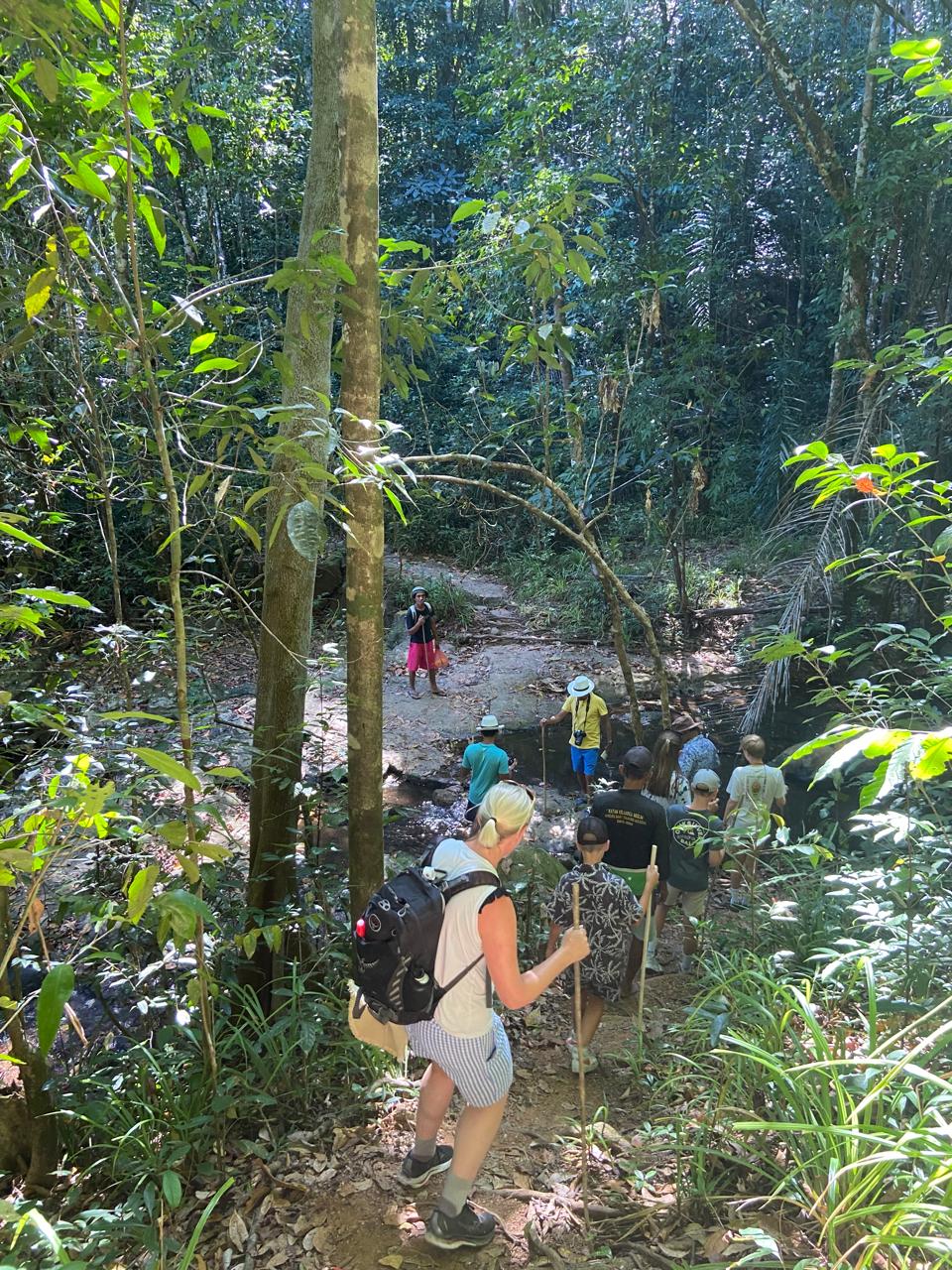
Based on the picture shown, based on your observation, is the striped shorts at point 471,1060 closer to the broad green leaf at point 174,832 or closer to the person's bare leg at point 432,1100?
the person's bare leg at point 432,1100

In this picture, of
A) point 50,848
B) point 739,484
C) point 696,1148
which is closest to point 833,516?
point 696,1148

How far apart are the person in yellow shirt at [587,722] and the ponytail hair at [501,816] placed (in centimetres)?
430

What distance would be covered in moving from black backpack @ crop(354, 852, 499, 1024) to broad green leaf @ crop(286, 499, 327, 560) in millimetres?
1055

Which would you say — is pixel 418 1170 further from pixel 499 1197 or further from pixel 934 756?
pixel 934 756

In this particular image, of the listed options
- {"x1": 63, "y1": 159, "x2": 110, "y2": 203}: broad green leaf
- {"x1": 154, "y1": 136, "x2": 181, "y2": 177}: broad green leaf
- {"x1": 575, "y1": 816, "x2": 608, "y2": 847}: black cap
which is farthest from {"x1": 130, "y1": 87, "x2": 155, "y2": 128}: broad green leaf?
{"x1": 575, "y1": 816, "x2": 608, "y2": 847}: black cap

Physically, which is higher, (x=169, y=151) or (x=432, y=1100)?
(x=169, y=151)

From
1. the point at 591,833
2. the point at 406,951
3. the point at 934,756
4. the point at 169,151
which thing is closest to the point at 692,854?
the point at 591,833

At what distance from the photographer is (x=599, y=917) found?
3.44m

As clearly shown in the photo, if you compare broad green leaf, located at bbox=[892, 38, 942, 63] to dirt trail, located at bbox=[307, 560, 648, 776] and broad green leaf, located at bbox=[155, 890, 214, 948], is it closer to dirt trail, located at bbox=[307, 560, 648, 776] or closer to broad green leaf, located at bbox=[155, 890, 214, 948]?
broad green leaf, located at bbox=[155, 890, 214, 948]

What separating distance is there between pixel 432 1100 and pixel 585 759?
14.9 feet

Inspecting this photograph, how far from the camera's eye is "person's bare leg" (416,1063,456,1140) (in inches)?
99.9

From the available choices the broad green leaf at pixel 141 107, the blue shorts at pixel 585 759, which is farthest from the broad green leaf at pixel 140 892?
the blue shorts at pixel 585 759

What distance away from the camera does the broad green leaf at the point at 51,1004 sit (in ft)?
5.13

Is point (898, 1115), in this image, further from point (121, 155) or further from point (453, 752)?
point (453, 752)
